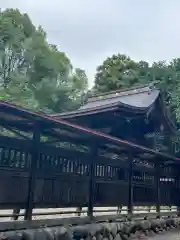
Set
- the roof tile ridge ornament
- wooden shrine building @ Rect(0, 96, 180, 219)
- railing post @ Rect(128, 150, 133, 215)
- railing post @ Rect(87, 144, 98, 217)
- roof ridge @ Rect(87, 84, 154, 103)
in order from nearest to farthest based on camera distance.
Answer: wooden shrine building @ Rect(0, 96, 180, 219)
railing post @ Rect(87, 144, 98, 217)
railing post @ Rect(128, 150, 133, 215)
the roof tile ridge ornament
roof ridge @ Rect(87, 84, 154, 103)

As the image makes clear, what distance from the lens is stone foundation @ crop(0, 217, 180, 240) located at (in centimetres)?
587

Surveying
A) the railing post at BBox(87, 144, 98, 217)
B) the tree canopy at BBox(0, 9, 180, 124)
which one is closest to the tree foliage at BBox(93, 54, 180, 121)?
the tree canopy at BBox(0, 9, 180, 124)

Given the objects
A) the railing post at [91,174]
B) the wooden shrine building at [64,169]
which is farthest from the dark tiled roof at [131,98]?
the railing post at [91,174]

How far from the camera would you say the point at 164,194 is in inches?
493

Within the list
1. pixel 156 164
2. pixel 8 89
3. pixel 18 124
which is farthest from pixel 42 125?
pixel 8 89

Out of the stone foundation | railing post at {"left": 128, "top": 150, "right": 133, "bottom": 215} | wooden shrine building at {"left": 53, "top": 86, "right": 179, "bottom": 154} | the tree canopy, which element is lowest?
the stone foundation

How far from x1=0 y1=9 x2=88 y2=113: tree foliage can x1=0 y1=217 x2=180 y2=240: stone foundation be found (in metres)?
16.5

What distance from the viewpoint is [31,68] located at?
3170cm

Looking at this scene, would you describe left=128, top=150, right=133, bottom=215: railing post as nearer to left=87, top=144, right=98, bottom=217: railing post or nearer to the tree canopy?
left=87, top=144, right=98, bottom=217: railing post

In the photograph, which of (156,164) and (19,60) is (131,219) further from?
(19,60)

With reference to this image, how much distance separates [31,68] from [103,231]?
25845mm

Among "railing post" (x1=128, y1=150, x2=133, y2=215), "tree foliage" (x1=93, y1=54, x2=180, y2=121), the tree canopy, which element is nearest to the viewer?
"railing post" (x1=128, y1=150, x2=133, y2=215)

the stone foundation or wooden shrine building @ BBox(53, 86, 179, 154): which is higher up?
wooden shrine building @ BBox(53, 86, 179, 154)

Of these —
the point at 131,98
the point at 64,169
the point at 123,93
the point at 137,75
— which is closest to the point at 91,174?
the point at 64,169
